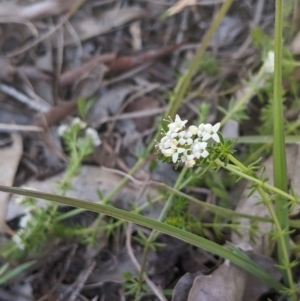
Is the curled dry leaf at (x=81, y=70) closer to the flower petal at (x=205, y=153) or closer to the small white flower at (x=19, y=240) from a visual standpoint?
the small white flower at (x=19, y=240)

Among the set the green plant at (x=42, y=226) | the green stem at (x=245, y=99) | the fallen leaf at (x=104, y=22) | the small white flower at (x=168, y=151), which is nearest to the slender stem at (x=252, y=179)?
the small white flower at (x=168, y=151)

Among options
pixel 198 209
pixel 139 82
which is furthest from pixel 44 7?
pixel 198 209

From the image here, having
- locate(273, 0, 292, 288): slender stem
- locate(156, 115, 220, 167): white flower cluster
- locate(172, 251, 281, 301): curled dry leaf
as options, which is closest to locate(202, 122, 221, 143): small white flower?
locate(156, 115, 220, 167): white flower cluster

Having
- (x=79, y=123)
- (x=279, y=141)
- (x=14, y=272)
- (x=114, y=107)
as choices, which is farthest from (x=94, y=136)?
(x=279, y=141)

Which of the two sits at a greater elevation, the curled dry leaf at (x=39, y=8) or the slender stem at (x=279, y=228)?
the curled dry leaf at (x=39, y=8)

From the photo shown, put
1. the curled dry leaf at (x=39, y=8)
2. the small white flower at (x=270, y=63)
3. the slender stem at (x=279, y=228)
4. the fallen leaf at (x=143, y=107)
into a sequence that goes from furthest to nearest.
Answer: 1. the curled dry leaf at (x=39, y=8)
2. the fallen leaf at (x=143, y=107)
3. the small white flower at (x=270, y=63)
4. the slender stem at (x=279, y=228)

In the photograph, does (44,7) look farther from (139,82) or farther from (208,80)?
(208,80)
